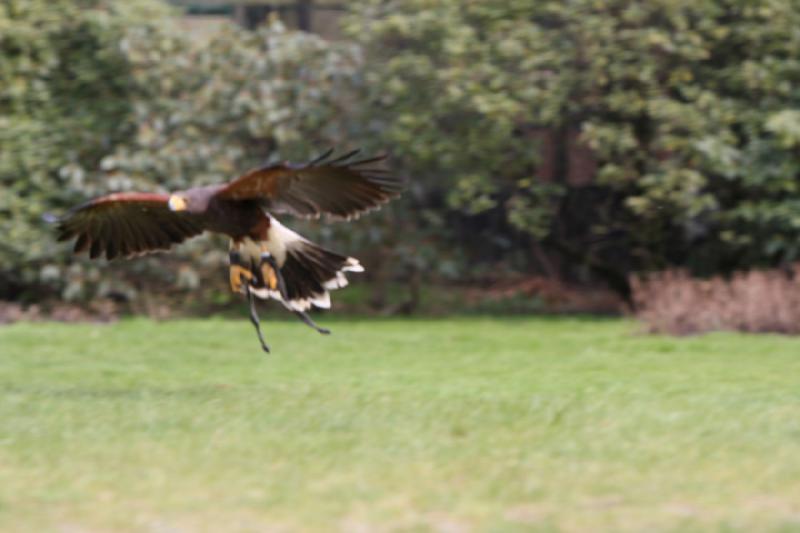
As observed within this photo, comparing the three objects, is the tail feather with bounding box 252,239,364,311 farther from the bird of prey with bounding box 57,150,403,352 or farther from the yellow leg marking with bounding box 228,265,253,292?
the yellow leg marking with bounding box 228,265,253,292

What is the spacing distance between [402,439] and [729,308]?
19.7 feet

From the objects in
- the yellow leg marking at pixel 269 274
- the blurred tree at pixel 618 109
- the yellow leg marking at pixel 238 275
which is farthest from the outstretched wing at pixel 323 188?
the blurred tree at pixel 618 109

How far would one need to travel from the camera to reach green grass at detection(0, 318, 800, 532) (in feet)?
17.5

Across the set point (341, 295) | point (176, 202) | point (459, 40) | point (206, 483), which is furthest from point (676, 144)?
point (206, 483)

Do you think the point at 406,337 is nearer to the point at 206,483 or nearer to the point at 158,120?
the point at 158,120

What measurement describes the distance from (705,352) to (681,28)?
3588mm

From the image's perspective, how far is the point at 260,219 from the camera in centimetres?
802

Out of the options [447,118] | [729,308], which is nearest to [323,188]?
[729,308]

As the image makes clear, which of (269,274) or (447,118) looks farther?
(447,118)

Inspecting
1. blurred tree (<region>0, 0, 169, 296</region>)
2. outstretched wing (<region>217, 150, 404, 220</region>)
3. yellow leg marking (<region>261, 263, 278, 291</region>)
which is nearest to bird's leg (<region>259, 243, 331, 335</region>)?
yellow leg marking (<region>261, 263, 278, 291</region>)

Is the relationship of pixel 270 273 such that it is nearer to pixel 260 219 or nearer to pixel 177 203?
pixel 260 219

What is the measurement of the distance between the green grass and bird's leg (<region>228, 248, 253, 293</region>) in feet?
2.43

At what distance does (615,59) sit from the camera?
1255 centimetres

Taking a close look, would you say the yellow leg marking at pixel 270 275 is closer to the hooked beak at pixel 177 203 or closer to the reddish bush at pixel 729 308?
the hooked beak at pixel 177 203
